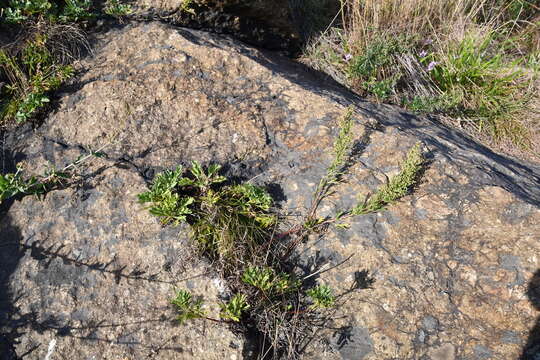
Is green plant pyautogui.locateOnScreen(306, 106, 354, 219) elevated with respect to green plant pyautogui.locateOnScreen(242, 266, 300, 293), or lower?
elevated

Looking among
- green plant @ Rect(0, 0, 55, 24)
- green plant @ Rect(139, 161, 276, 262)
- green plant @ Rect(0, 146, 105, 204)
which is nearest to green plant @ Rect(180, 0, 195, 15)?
green plant @ Rect(0, 0, 55, 24)

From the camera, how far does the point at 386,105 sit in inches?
142

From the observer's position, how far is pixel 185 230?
2309 millimetres

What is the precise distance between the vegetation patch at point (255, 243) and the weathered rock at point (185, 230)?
0.08 metres

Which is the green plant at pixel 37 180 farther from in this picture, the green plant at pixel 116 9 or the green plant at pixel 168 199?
the green plant at pixel 116 9

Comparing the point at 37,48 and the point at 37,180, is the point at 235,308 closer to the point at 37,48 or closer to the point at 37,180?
the point at 37,180

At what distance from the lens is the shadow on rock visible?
2020mm

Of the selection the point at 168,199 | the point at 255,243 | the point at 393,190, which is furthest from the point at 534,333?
the point at 168,199

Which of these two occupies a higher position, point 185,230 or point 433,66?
point 433,66

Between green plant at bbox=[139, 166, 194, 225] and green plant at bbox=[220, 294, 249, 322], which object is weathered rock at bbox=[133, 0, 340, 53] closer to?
green plant at bbox=[139, 166, 194, 225]

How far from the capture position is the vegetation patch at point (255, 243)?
212cm

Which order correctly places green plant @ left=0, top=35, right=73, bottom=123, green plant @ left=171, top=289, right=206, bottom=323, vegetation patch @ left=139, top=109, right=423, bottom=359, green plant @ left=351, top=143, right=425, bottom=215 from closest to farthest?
green plant @ left=171, top=289, right=206, bottom=323 → vegetation patch @ left=139, top=109, right=423, bottom=359 → green plant @ left=351, top=143, right=425, bottom=215 → green plant @ left=0, top=35, right=73, bottom=123

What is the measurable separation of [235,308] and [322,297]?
1.44 feet

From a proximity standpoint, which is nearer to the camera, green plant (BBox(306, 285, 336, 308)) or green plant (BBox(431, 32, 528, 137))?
green plant (BBox(306, 285, 336, 308))
